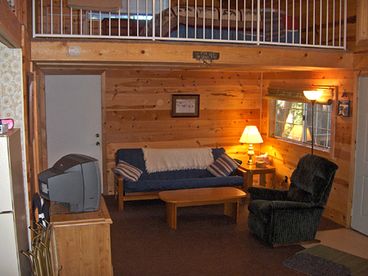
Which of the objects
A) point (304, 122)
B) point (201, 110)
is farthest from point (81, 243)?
point (201, 110)

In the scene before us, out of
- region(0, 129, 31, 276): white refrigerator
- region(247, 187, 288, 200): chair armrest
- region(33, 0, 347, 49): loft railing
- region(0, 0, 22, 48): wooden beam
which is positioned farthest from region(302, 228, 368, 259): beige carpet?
region(0, 0, 22, 48): wooden beam

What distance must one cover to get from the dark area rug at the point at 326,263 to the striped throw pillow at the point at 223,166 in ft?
6.87

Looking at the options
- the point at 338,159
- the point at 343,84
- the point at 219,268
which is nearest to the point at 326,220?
the point at 338,159

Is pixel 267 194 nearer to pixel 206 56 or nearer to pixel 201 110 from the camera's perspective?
pixel 206 56

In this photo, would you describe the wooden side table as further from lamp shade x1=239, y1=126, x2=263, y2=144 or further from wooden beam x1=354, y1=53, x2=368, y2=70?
wooden beam x1=354, y1=53, x2=368, y2=70

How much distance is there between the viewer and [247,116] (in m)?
7.76

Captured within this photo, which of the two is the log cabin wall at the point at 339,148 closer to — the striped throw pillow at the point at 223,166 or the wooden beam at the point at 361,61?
the wooden beam at the point at 361,61

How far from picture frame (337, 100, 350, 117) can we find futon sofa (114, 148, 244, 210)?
1.71m

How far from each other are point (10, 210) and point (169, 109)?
15.2 feet

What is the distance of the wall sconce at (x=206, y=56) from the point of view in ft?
15.8

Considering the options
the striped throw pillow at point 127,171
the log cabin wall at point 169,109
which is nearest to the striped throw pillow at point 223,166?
the log cabin wall at point 169,109

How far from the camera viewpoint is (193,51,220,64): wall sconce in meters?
4.83

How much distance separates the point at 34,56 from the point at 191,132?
3546 millimetres

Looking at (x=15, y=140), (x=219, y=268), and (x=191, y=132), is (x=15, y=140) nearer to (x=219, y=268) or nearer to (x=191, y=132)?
(x=219, y=268)
